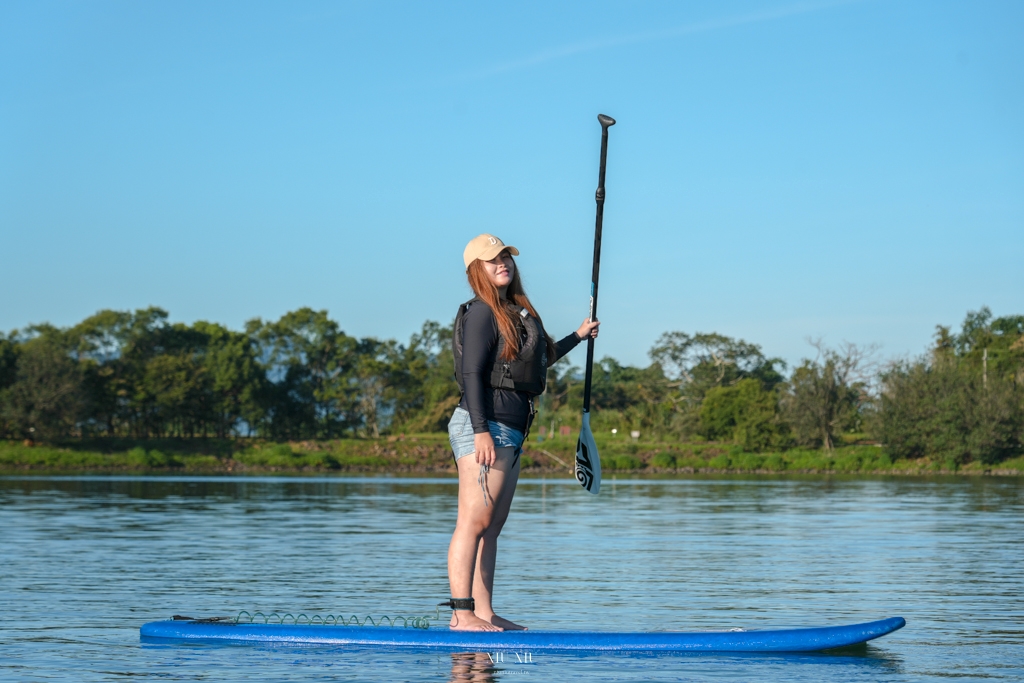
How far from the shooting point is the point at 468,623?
22.2 feet

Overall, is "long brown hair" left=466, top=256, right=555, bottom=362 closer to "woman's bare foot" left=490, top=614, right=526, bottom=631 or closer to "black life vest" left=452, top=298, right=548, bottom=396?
"black life vest" left=452, top=298, right=548, bottom=396

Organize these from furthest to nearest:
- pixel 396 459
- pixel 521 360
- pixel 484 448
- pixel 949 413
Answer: pixel 396 459 → pixel 949 413 → pixel 521 360 → pixel 484 448

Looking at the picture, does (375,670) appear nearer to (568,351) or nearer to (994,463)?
(568,351)

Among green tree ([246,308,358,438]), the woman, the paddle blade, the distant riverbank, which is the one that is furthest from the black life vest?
green tree ([246,308,358,438])

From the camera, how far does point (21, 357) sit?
7119 centimetres

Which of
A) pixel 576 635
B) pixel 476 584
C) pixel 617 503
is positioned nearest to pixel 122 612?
pixel 476 584

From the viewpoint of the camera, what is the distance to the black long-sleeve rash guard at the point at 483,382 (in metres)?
6.50

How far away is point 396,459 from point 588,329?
6310cm

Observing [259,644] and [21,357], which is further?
[21,357]

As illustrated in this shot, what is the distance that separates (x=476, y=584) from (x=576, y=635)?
2.19 feet

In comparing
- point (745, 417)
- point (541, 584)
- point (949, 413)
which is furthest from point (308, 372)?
point (541, 584)

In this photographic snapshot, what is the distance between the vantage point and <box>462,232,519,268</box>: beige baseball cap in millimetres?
6766

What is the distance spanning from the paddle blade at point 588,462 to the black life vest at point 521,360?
91 centimetres

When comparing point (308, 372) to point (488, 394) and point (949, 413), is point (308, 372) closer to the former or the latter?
→ point (949, 413)
